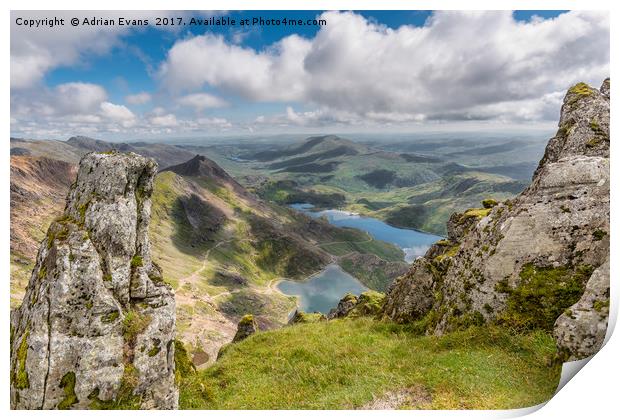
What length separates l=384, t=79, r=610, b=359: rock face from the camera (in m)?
13.4

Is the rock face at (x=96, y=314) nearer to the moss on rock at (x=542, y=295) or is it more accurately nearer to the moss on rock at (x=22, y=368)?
the moss on rock at (x=22, y=368)

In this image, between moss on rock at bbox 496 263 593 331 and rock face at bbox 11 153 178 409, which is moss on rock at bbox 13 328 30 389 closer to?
rock face at bbox 11 153 178 409

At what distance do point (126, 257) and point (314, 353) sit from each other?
9.56 metres

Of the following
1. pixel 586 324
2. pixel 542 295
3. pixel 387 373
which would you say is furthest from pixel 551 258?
pixel 387 373

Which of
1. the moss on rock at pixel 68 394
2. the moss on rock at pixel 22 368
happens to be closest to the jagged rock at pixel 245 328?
the moss on rock at pixel 68 394

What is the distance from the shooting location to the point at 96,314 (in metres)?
13.3

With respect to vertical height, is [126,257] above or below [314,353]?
above

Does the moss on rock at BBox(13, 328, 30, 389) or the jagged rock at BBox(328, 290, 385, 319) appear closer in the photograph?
the moss on rock at BBox(13, 328, 30, 389)

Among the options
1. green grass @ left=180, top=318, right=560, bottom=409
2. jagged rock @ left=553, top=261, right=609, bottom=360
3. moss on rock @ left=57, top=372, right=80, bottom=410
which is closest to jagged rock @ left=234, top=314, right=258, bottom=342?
green grass @ left=180, top=318, right=560, bottom=409

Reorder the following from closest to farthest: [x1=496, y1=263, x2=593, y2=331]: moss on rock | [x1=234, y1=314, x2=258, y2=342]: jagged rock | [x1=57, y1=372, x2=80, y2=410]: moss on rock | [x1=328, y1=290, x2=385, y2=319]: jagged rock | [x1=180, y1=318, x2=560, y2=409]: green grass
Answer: [x1=57, y1=372, x2=80, y2=410]: moss on rock, [x1=180, y1=318, x2=560, y2=409]: green grass, [x1=496, y1=263, x2=593, y2=331]: moss on rock, [x1=328, y1=290, x2=385, y2=319]: jagged rock, [x1=234, y1=314, x2=258, y2=342]: jagged rock

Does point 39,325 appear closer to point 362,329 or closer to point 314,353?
point 314,353

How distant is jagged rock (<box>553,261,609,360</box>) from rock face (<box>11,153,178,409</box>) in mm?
15039
